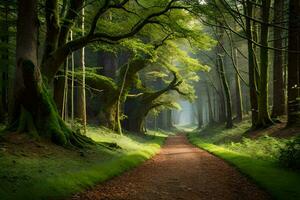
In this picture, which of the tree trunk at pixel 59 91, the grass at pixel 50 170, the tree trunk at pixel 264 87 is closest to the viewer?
the grass at pixel 50 170

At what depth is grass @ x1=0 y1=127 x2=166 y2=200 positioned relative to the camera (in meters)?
7.33

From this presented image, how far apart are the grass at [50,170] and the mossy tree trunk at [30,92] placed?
2.74ft

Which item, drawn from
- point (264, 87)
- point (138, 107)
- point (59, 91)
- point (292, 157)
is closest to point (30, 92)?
point (59, 91)

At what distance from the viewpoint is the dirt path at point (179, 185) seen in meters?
8.23

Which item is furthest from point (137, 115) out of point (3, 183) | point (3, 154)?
point (3, 183)

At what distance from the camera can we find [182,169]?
42.1 feet

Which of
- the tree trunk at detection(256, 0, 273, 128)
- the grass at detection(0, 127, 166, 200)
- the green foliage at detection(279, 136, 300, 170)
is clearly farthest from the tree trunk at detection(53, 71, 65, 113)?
the tree trunk at detection(256, 0, 273, 128)

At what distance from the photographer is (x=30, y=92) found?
40.0 ft

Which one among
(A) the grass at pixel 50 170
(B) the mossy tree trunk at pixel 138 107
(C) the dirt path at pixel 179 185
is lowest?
(C) the dirt path at pixel 179 185

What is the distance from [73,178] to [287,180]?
5.46 meters

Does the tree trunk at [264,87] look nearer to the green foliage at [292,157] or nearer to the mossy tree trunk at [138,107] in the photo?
the green foliage at [292,157]

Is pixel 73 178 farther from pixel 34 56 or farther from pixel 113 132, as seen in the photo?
pixel 113 132

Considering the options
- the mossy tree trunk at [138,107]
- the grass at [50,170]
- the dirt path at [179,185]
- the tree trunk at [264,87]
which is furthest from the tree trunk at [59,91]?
the mossy tree trunk at [138,107]

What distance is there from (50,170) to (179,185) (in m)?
3.57
